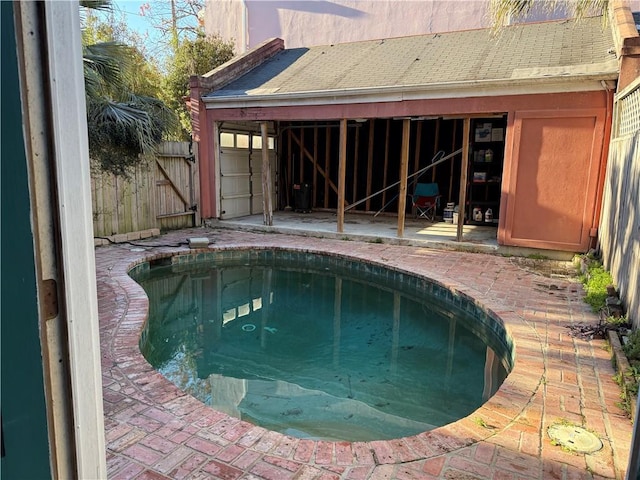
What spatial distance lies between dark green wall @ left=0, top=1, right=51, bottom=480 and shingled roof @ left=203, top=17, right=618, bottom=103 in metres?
7.26

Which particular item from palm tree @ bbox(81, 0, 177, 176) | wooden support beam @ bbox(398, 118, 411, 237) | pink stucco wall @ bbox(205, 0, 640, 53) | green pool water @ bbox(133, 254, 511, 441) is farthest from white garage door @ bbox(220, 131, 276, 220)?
pink stucco wall @ bbox(205, 0, 640, 53)

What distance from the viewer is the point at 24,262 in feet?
2.52

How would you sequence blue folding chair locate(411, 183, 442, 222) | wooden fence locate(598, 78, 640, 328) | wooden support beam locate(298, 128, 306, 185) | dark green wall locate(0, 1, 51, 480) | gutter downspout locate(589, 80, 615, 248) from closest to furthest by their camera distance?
1. dark green wall locate(0, 1, 51, 480)
2. wooden fence locate(598, 78, 640, 328)
3. gutter downspout locate(589, 80, 615, 248)
4. blue folding chair locate(411, 183, 442, 222)
5. wooden support beam locate(298, 128, 306, 185)

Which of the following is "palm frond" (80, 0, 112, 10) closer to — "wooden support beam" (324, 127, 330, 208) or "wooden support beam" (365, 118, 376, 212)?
"wooden support beam" (324, 127, 330, 208)

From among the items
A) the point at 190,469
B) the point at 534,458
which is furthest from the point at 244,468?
the point at 534,458

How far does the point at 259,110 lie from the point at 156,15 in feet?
47.1

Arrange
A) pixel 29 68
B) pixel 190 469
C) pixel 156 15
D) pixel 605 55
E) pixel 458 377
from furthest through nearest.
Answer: pixel 156 15, pixel 605 55, pixel 458 377, pixel 190 469, pixel 29 68

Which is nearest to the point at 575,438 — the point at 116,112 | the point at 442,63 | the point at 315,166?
the point at 116,112

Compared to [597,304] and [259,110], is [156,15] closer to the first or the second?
Answer: [259,110]

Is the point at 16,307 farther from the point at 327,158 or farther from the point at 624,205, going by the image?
the point at 327,158

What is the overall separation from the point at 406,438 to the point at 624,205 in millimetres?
4103

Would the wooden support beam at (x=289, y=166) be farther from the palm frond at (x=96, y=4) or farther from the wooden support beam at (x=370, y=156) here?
the palm frond at (x=96, y=4)

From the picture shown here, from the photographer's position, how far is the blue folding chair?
10.4 metres

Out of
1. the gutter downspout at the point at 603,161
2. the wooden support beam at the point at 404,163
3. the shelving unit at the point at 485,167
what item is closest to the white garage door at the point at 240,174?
the wooden support beam at the point at 404,163
